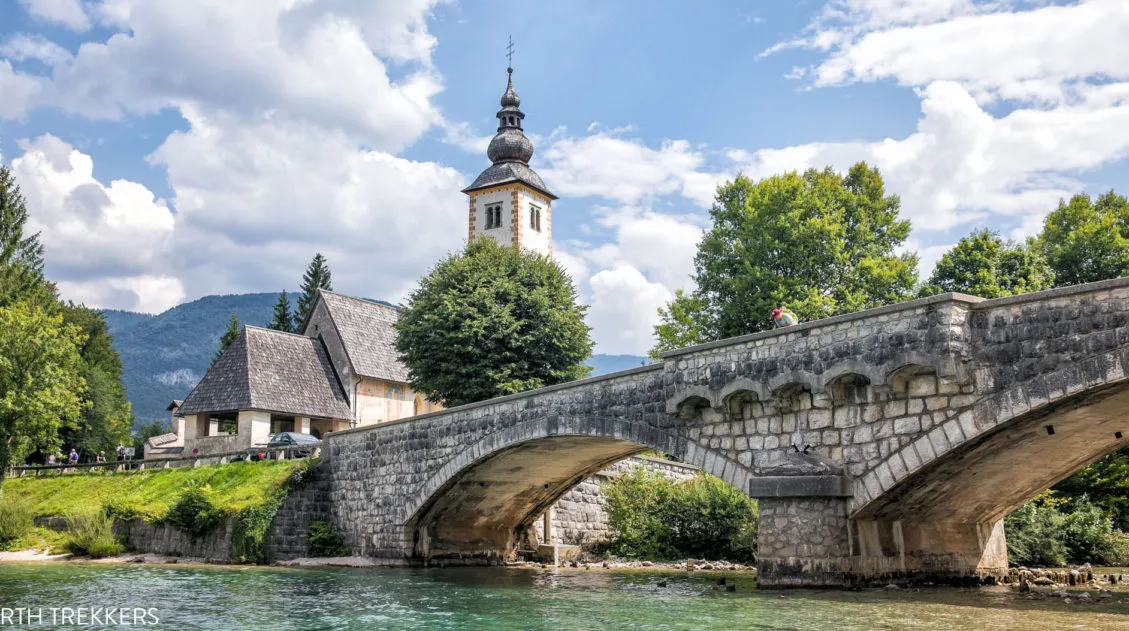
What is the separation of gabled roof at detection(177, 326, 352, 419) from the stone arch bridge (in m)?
23.6

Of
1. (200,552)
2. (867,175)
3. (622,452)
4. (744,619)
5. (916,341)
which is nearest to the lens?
(744,619)

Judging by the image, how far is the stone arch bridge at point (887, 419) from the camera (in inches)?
525

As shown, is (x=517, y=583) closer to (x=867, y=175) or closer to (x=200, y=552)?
(x=200, y=552)

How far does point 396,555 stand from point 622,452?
6.51 metres

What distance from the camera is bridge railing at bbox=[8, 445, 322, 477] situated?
3003 centimetres

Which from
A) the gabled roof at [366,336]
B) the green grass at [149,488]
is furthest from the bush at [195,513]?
the gabled roof at [366,336]

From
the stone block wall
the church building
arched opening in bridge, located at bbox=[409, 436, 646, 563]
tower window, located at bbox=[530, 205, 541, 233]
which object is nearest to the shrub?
arched opening in bridge, located at bbox=[409, 436, 646, 563]

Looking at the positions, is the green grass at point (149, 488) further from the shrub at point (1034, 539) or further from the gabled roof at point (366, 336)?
the shrub at point (1034, 539)

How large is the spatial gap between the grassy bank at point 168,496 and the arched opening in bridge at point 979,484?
16.7 m

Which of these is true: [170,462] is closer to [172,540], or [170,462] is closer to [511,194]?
[172,540]

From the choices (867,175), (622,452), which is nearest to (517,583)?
(622,452)

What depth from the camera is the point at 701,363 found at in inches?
696

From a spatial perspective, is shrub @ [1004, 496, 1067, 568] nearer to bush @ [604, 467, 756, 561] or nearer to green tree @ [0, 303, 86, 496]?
bush @ [604, 467, 756, 561]

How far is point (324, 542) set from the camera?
2698cm
